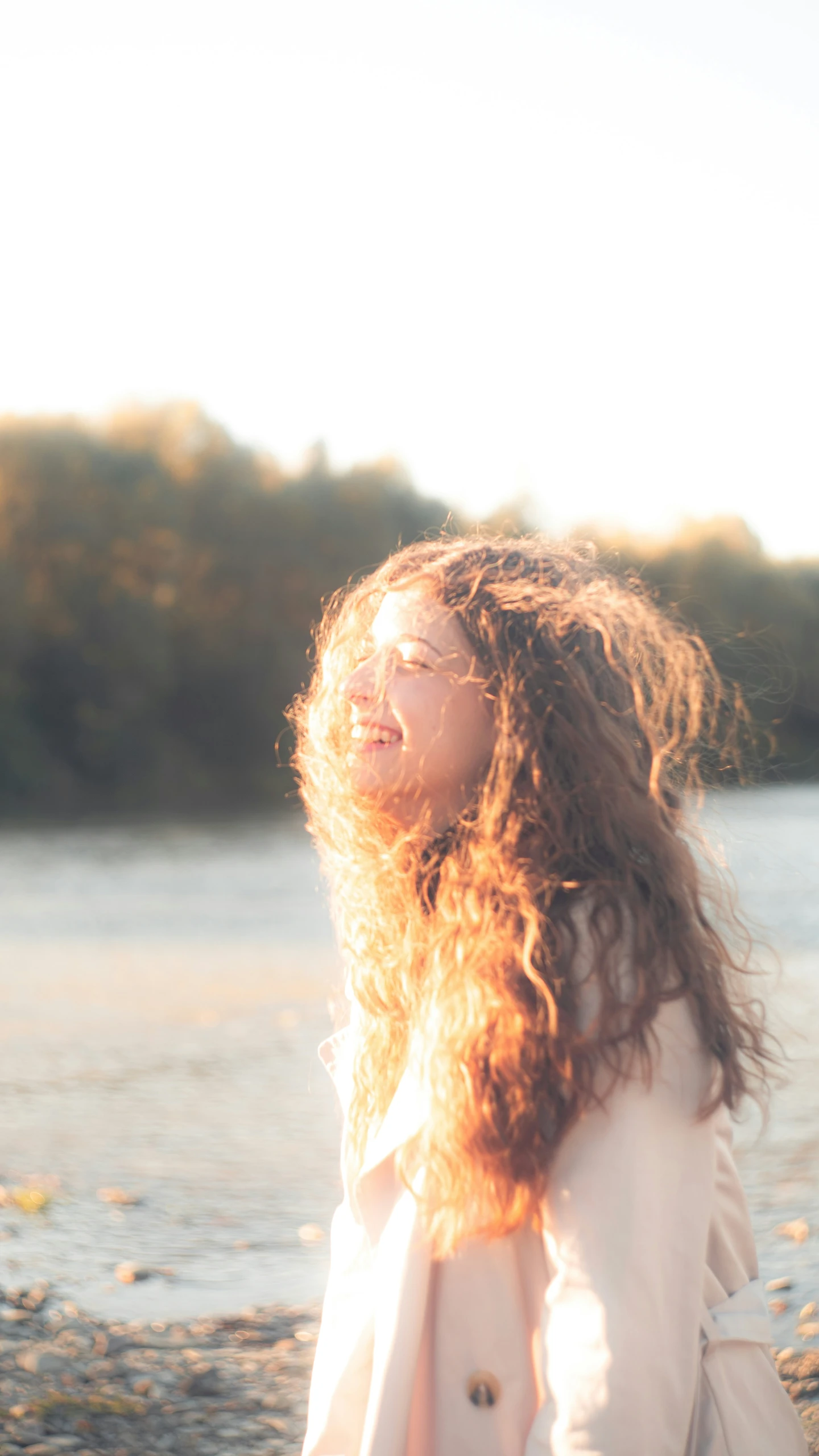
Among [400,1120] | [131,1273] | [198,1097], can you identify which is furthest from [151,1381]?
[198,1097]

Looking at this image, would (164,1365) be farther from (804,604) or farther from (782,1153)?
(804,604)

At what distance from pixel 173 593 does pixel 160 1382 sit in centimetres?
4078

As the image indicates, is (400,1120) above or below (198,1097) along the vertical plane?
above

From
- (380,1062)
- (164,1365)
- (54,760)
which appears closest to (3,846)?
(54,760)

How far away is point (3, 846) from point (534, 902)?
Result: 79.2ft

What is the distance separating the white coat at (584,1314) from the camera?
1539 mm

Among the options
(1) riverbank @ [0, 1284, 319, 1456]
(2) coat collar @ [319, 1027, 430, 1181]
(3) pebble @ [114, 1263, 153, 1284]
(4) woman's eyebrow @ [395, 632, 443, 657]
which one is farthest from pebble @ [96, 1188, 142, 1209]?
(4) woman's eyebrow @ [395, 632, 443, 657]

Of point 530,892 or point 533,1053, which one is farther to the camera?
point 530,892

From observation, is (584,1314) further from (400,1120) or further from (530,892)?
(530,892)

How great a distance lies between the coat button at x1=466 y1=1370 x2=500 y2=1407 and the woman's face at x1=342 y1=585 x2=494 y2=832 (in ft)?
2.39

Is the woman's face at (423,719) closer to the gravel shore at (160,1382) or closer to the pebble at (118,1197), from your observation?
the gravel shore at (160,1382)

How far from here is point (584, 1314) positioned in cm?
156

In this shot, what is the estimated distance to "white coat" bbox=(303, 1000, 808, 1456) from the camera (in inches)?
60.6

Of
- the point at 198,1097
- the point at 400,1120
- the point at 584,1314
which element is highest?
the point at 400,1120
